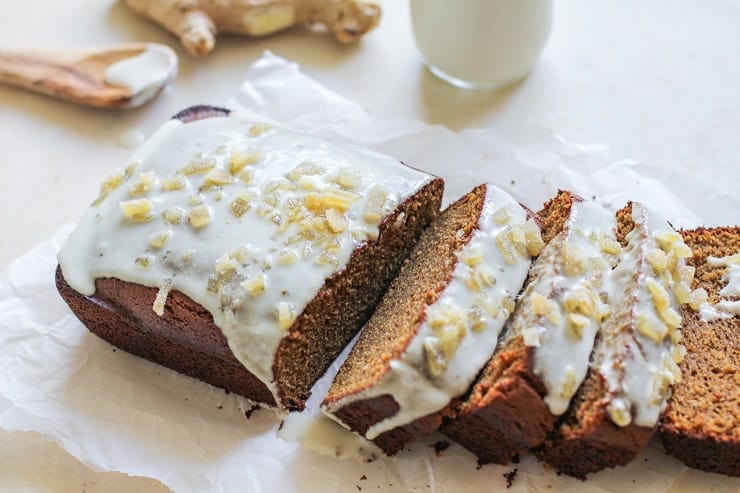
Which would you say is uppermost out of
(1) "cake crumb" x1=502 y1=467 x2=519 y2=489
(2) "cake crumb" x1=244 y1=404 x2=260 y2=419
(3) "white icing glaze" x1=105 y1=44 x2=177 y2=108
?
(3) "white icing glaze" x1=105 y1=44 x2=177 y2=108

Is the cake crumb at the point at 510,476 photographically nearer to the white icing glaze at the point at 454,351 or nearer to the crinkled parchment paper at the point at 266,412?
→ the crinkled parchment paper at the point at 266,412

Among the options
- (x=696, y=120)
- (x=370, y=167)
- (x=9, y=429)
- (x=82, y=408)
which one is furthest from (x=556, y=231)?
(x=9, y=429)

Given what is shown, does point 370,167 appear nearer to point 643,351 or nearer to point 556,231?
point 556,231

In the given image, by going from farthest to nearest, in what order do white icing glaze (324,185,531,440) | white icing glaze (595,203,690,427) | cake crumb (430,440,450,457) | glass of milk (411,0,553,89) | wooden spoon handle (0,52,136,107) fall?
wooden spoon handle (0,52,136,107) < glass of milk (411,0,553,89) < cake crumb (430,440,450,457) < white icing glaze (324,185,531,440) < white icing glaze (595,203,690,427)

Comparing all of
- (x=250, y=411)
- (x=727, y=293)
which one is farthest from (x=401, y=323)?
(x=727, y=293)

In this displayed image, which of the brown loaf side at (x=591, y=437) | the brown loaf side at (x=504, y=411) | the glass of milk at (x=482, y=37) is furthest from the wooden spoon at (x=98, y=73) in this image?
the brown loaf side at (x=591, y=437)

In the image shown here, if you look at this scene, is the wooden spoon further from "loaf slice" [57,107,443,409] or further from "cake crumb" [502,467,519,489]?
"cake crumb" [502,467,519,489]

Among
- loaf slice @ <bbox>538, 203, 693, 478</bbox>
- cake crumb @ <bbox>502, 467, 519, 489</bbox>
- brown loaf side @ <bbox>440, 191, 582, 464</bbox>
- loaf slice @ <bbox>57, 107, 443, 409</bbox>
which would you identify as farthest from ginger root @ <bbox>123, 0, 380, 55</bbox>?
cake crumb @ <bbox>502, 467, 519, 489</bbox>
